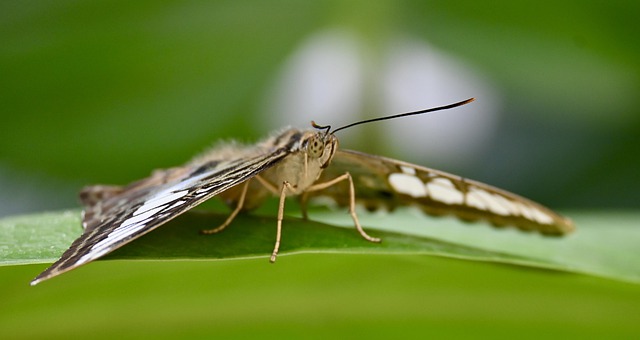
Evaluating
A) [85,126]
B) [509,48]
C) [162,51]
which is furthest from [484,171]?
[85,126]

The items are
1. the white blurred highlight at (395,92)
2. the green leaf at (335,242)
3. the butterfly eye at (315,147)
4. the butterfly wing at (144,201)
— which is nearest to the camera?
the butterfly wing at (144,201)

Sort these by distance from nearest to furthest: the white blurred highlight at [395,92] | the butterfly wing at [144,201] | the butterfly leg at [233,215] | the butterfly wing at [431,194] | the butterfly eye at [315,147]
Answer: the butterfly wing at [144,201] → the butterfly leg at [233,215] → the butterfly eye at [315,147] → the butterfly wing at [431,194] → the white blurred highlight at [395,92]

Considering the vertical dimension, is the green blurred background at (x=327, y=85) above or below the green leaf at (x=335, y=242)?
above

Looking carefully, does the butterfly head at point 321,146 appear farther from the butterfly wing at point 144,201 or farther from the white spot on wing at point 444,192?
the white spot on wing at point 444,192

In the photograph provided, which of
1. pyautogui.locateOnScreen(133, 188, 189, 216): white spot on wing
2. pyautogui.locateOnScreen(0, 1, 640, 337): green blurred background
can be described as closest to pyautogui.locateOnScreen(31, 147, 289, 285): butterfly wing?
pyautogui.locateOnScreen(133, 188, 189, 216): white spot on wing

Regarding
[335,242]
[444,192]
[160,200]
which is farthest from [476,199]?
[160,200]

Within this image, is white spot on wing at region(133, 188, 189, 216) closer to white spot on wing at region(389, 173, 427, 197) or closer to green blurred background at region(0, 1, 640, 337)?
white spot on wing at region(389, 173, 427, 197)

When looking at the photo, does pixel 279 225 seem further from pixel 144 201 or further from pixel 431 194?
pixel 431 194

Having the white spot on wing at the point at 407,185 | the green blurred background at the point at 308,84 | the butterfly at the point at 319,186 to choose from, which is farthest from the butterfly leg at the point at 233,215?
the green blurred background at the point at 308,84
